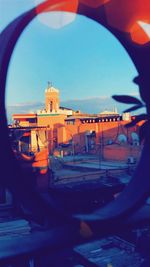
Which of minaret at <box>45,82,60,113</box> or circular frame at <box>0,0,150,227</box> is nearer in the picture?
circular frame at <box>0,0,150,227</box>

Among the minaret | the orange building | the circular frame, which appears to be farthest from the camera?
the minaret

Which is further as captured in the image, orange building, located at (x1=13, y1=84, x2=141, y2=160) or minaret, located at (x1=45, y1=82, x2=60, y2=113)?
minaret, located at (x1=45, y1=82, x2=60, y2=113)

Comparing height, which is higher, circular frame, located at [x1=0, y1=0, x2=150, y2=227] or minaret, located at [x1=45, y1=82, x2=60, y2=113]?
minaret, located at [x1=45, y1=82, x2=60, y2=113]

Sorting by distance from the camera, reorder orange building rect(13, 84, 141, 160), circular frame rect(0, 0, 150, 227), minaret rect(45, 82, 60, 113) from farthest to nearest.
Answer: minaret rect(45, 82, 60, 113), orange building rect(13, 84, 141, 160), circular frame rect(0, 0, 150, 227)

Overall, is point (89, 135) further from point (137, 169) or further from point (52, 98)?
point (137, 169)

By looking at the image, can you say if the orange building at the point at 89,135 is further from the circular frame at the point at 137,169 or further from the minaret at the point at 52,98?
the circular frame at the point at 137,169

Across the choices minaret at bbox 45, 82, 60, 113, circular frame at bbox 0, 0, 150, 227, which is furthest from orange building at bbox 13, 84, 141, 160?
circular frame at bbox 0, 0, 150, 227

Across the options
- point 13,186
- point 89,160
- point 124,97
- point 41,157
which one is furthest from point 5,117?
point 89,160

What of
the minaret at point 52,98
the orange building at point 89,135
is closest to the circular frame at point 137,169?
the orange building at point 89,135

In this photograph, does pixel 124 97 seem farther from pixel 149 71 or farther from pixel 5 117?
pixel 5 117

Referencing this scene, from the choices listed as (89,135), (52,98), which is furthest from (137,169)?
(52,98)

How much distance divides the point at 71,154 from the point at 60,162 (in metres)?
4.24

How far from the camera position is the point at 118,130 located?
18188mm

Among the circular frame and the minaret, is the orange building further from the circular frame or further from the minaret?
the circular frame
